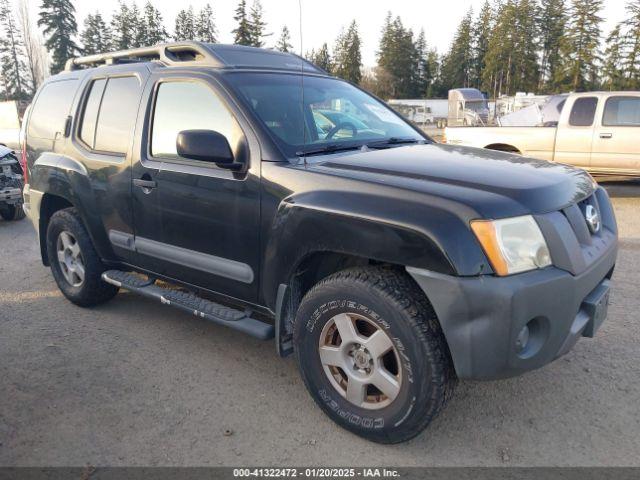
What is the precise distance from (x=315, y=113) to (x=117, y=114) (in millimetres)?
1514

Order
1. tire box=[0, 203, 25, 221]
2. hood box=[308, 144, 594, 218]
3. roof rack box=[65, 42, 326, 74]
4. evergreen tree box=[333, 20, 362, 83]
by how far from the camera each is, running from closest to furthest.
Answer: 1. hood box=[308, 144, 594, 218]
2. roof rack box=[65, 42, 326, 74]
3. tire box=[0, 203, 25, 221]
4. evergreen tree box=[333, 20, 362, 83]

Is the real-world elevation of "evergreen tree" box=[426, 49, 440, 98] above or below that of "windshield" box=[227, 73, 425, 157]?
above

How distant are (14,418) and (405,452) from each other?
213 centimetres

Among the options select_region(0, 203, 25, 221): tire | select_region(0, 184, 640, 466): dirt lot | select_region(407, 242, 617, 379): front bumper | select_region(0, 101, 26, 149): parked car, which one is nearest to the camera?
select_region(407, 242, 617, 379): front bumper

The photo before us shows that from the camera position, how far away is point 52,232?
4.74 m

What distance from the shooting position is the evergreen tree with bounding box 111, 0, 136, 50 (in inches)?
2344

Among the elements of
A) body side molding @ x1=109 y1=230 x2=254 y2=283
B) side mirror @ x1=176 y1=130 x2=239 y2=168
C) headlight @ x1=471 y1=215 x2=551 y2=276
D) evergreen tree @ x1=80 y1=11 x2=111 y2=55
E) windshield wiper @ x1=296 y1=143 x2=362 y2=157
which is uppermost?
evergreen tree @ x1=80 y1=11 x2=111 y2=55

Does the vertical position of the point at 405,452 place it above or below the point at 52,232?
below

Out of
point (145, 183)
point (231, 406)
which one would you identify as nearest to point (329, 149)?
point (145, 183)

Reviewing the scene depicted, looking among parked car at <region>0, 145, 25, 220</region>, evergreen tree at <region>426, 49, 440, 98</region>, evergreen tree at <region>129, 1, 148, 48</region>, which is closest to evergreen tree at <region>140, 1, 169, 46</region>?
evergreen tree at <region>129, 1, 148, 48</region>

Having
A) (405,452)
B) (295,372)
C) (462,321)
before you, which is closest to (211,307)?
(295,372)

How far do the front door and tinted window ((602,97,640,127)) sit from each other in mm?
8319

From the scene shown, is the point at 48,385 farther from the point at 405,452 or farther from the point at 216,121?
the point at 405,452

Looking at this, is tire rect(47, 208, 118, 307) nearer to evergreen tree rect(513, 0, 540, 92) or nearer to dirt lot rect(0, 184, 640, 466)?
dirt lot rect(0, 184, 640, 466)
